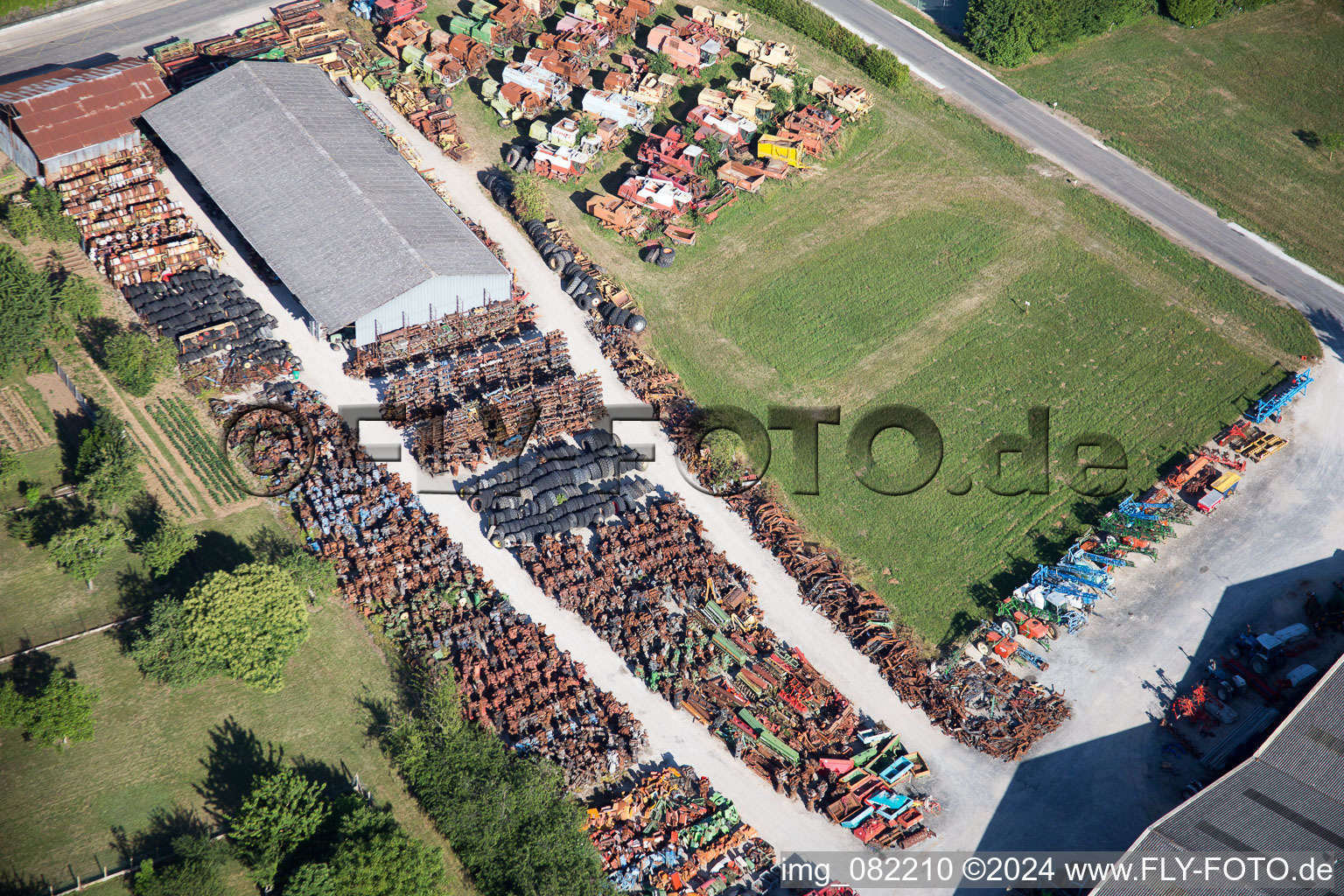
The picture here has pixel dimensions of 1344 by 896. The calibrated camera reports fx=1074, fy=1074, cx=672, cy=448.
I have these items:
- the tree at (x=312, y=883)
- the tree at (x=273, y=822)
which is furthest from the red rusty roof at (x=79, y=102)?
the tree at (x=312, y=883)

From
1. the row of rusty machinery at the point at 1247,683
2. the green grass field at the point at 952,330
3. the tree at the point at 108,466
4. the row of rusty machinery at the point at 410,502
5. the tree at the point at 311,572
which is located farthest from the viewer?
the green grass field at the point at 952,330

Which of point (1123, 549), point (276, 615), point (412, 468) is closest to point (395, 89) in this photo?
point (412, 468)

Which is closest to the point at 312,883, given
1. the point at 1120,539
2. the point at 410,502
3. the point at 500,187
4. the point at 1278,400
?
the point at 410,502

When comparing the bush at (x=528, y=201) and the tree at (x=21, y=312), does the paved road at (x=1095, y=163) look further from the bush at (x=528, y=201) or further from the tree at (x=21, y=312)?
the tree at (x=21, y=312)

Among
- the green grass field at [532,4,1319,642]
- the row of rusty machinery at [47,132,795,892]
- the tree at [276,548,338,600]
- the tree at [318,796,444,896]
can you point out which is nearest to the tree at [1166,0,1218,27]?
the green grass field at [532,4,1319,642]

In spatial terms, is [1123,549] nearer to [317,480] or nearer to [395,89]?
[317,480]
